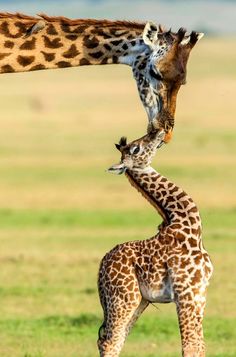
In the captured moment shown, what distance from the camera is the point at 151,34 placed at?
9414 millimetres

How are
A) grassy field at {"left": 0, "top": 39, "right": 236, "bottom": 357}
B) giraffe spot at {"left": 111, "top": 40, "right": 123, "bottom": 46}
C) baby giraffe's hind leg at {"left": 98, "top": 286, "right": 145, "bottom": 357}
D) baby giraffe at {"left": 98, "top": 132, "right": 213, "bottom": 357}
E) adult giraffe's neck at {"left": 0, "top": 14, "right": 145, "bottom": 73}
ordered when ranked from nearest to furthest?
baby giraffe at {"left": 98, "top": 132, "right": 213, "bottom": 357} → baby giraffe's hind leg at {"left": 98, "top": 286, "right": 145, "bottom": 357} → giraffe spot at {"left": 111, "top": 40, "right": 123, "bottom": 46} → adult giraffe's neck at {"left": 0, "top": 14, "right": 145, "bottom": 73} → grassy field at {"left": 0, "top": 39, "right": 236, "bottom": 357}

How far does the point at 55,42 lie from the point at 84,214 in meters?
12.4

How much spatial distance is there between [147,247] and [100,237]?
10.5 m

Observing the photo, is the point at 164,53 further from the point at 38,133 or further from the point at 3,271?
the point at 38,133

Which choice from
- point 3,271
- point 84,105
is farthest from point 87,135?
point 3,271

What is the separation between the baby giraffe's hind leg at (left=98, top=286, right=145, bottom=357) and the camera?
8766 mm

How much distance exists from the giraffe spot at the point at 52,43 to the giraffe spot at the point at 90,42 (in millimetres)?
181

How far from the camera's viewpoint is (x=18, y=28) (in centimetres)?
986

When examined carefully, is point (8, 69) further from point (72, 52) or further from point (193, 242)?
point (193, 242)

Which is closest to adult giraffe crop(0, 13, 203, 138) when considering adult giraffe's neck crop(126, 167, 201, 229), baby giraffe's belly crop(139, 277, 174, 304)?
adult giraffe's neck crop(126, 167, 201, 229)

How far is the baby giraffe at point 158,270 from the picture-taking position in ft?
28.3

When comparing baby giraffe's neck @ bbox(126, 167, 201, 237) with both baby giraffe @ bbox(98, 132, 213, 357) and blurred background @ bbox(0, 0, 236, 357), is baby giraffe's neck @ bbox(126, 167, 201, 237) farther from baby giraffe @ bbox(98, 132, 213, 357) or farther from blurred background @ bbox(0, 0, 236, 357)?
blurred background @ bbox(0, 0, 236, 357)

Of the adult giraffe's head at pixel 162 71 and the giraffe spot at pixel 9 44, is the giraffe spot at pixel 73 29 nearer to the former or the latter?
the giraffe spot at pixel 9 44

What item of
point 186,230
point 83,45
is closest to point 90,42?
point 83,45
